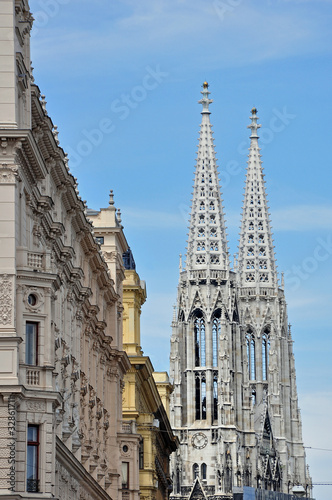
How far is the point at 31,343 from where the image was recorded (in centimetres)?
4575

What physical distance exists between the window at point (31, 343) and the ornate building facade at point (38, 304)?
1.2 inches

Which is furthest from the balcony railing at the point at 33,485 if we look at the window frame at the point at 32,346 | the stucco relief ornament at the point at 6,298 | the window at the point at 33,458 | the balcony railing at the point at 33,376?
the stucco relief ornament at the point at 6,298

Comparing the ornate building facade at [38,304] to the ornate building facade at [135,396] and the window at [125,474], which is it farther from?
the window at [125,474]

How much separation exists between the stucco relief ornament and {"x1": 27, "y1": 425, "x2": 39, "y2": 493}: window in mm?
3491

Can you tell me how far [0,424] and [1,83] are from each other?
10.3 metres

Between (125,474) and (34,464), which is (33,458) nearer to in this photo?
(34,464)

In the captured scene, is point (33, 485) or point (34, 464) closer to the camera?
point (33, 485)

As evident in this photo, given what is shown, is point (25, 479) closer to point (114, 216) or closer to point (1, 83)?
point (1, 83)

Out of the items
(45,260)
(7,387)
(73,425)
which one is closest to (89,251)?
(73,425)

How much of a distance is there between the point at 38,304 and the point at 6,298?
2.07 m

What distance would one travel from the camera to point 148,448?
96.0m

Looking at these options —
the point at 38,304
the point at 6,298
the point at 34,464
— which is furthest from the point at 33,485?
the point at 6,298

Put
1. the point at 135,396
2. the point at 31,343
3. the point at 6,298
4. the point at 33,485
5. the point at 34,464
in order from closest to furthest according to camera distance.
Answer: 1. the point at 6,298
2. the point at 33,485
3. the point at 34,464
4. the point at 31,343
5. the point at 135,396

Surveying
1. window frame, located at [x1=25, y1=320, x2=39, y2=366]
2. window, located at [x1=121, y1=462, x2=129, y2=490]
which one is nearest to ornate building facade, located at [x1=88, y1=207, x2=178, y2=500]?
window, located at [x1=121, y1=462, x2=129, y2=490]
